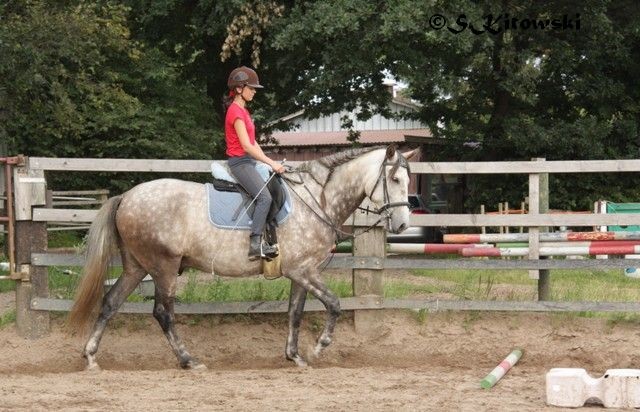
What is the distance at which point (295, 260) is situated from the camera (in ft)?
29.7

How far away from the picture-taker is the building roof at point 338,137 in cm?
3688

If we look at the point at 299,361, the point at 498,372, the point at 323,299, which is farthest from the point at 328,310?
the point at 498,372

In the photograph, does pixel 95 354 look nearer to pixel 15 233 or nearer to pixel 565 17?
pixel 15 233

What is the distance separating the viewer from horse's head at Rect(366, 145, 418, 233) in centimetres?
892

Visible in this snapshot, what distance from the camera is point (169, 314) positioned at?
9125mm

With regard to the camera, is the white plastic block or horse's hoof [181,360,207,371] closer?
the white plastic block

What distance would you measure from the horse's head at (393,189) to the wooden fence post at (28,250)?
3.33m

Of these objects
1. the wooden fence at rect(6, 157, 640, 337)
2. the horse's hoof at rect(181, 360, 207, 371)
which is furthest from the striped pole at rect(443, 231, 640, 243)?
the horse's hoof at rect(181, 360, 207, 371)

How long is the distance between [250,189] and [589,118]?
15.6m

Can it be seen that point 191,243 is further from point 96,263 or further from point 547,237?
point 547,237

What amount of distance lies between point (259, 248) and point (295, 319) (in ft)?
2.84

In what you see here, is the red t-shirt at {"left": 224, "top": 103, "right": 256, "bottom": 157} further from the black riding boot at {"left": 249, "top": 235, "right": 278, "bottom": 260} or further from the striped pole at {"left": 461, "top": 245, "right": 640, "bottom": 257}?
the striped pole at {"left": 461, "top": 245, "right": 640, "bottom": 257}

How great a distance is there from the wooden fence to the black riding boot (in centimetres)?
101

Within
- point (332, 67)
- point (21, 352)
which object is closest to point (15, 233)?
point (21, 352)
